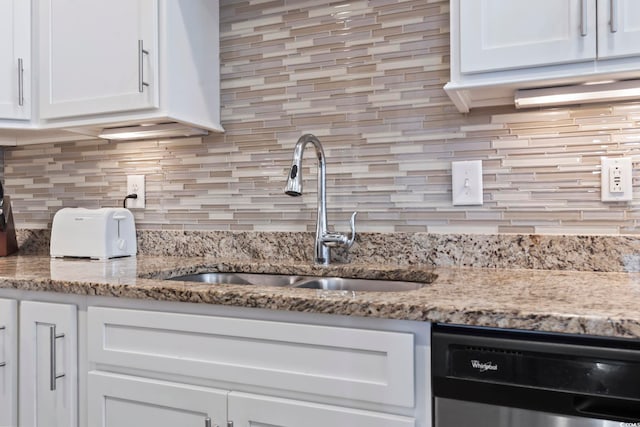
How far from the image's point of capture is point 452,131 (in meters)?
1.42

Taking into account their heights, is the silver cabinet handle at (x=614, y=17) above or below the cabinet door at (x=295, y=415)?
above

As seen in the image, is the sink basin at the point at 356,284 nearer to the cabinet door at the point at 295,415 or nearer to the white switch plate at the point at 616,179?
the cabinet door at the point at 295,415

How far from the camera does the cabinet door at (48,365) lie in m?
1.18

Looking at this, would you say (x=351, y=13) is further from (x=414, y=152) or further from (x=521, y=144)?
(x=521, y=144)

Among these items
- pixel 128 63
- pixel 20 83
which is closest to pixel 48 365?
pixel 128 63

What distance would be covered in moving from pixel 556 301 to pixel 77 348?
42.8 inches

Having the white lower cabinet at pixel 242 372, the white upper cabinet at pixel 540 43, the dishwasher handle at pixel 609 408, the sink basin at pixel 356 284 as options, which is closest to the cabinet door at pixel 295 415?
the white lower cabinet at pixel 242 372

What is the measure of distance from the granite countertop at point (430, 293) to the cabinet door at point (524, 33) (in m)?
0.51

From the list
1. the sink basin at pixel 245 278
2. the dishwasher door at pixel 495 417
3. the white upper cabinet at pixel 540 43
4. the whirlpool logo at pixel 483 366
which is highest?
the white upper cabinet at pixel 540 43

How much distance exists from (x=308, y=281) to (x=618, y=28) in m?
0.99

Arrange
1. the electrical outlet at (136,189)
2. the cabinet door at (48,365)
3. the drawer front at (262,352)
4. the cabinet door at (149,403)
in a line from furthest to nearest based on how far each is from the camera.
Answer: the electrical outlet at (136,189) → the cabinet door at (48,365) → the cabinet door at (149,403) → the drawer front at (262,352)

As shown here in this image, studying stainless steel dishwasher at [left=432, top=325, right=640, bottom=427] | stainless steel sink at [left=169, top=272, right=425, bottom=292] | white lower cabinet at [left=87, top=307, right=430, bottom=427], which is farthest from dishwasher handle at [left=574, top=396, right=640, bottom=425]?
stainless steel sink at [left=169, top=272, right=425, bottom=292]

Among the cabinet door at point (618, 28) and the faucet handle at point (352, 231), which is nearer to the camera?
the cabinet door at point (618, 28)

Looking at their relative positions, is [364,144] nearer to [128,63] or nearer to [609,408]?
[128,63]
